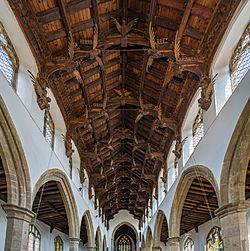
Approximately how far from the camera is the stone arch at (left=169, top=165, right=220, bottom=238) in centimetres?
1053

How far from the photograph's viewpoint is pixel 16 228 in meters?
8.77

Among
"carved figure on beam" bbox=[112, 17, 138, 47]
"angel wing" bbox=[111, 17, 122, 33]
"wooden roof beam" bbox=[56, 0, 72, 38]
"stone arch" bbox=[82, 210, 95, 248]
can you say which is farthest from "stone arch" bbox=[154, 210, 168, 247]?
"wooden roof beam" bbox=[56, 0, 72, 38]

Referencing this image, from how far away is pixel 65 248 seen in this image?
2261cm

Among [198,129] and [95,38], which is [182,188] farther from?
[95,38]

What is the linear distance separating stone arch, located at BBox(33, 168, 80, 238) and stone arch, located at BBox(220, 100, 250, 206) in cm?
500

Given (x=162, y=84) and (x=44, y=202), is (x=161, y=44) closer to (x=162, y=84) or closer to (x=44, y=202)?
(x=162, y=84)

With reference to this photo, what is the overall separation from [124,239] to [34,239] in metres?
→ 19.4

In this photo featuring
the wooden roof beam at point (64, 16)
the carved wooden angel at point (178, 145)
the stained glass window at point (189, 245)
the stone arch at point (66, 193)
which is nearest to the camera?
the wooden roof beam at point (64, 16)

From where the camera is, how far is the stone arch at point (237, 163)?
8.03 metres

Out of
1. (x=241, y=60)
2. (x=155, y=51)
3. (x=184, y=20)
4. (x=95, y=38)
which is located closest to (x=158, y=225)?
(x=155, y=51)

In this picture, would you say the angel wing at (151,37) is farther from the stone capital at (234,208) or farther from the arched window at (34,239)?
the arched window at (34,239)

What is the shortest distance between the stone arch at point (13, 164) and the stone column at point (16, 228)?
7.0 inches

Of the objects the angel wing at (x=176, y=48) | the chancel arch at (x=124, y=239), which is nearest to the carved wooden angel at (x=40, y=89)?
the angel wing at (x=176, y=48)

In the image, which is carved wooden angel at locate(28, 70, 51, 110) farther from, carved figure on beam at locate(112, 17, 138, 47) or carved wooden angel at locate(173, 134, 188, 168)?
carved wooden angel at locate(173, 134, 188, 168)
